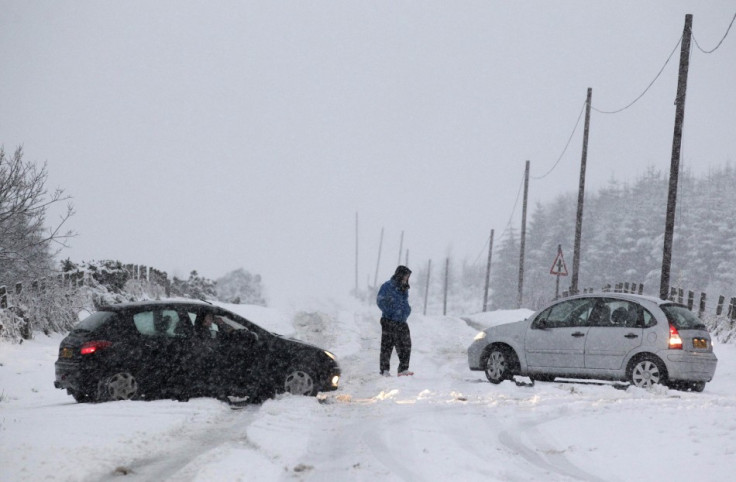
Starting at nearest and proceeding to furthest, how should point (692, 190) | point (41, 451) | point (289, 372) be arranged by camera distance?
point (41, 451)
point (289, 372)
point (692, 190)

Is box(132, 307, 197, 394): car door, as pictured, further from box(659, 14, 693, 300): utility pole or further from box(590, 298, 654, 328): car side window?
box(659, 14, 693, 300): utility pole

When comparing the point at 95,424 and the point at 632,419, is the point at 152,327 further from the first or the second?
the point at 632,419

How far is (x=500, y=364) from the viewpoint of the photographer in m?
12.8

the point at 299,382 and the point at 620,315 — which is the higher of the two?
the point at 620,315

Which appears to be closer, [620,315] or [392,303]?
[620,315]

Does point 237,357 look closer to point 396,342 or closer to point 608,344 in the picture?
point 396,342

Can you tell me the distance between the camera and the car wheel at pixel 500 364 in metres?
12.7

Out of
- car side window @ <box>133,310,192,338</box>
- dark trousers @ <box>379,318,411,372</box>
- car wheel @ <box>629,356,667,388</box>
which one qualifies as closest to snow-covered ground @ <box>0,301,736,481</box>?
car wheel @ <box>629,356,667,388</box>

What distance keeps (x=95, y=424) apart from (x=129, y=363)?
77.1 inches

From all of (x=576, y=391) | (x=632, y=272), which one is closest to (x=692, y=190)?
(x=632, y=272)

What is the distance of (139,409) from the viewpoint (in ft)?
27.9

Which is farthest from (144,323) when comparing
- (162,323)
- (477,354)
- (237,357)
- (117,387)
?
(477,354)

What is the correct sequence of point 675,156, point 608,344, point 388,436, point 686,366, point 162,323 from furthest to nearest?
point 675,156 < point 608,344 < point 686,366 < point 162,323 < point 388,436

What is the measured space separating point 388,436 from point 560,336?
5599mm
